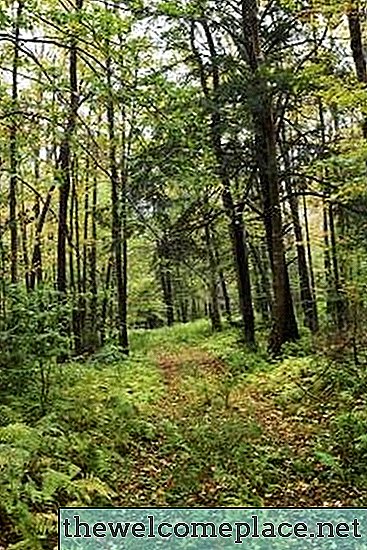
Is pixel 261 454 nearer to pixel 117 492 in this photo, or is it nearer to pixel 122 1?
pixel 117 492

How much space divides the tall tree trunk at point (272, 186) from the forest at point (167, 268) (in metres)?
0.05

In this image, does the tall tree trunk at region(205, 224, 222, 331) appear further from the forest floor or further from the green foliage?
the green foliage

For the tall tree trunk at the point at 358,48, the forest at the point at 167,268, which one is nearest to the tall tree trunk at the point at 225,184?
the forest at the point at 167,268

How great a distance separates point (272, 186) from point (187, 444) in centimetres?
866

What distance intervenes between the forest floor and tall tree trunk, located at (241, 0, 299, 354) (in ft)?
6.33

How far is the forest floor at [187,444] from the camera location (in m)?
6.80

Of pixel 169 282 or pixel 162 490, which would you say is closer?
pixel 162 490

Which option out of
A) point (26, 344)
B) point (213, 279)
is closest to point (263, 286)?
point (213, 279)

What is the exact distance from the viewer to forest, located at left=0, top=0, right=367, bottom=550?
7.53 meters

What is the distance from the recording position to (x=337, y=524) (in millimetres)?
6281

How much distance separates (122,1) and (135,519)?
246 inches

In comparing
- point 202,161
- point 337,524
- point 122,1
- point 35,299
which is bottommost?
point 337,524

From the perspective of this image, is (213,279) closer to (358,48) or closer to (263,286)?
(263,286)

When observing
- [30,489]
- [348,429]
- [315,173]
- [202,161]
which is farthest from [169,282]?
[30,489]
